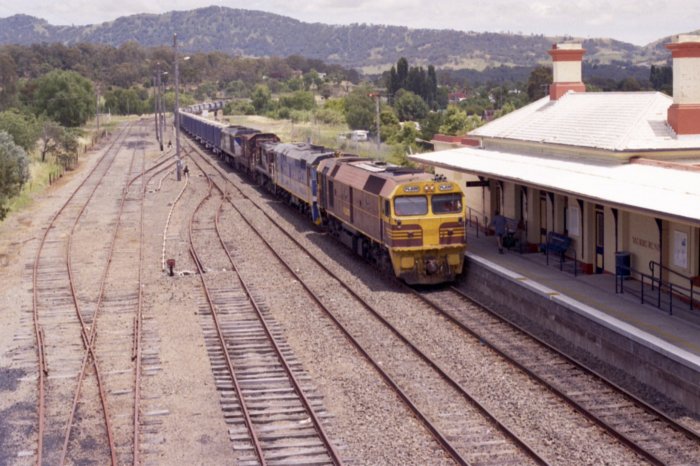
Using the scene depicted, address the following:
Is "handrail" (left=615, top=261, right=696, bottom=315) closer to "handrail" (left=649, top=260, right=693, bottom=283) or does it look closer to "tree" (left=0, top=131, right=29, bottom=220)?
"handrail" (left=649, top=260, right=693, bottom=283)

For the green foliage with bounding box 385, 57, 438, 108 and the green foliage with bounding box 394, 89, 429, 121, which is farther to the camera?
the green foliage with bounding box 385, 57, 438, 108

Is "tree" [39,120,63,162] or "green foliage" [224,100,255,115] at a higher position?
"green foliage" [224,100,255,115]

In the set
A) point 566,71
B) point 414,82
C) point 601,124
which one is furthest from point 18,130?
point 414,82

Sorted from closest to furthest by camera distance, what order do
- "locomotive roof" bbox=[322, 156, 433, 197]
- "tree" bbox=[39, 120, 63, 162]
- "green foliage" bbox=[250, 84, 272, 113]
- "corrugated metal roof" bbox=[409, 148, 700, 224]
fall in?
"corrugated metal roof" bbox=[409, 148, 700, 224]
"locomotive roof" bbox=[322, 156, 433, 197]
"tree" bbox=[39, 120, 63, 162]
"green foliage" bbox=[250, 84, 272, 113]

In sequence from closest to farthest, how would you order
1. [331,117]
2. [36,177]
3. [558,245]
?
[558,245], [36,177], [331,117]

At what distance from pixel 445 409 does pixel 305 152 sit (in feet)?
74.2

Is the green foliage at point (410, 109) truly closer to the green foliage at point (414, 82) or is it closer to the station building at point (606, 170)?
the green foliage at point (414, 82)

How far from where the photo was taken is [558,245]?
914 inches

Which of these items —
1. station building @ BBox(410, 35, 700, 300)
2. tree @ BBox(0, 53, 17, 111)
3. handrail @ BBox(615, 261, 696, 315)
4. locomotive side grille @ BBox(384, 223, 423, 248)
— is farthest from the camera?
tree @ BBox(0, 53, 17, 111)

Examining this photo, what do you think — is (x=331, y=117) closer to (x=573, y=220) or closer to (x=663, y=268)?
(x=573, y=220)

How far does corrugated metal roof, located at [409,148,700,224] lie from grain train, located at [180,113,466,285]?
1.59 meters

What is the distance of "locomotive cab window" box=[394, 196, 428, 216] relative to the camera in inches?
888

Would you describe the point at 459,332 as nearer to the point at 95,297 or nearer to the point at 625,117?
the point at 625,117

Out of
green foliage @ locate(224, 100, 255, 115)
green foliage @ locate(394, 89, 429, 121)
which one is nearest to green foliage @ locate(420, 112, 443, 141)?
green foliage @ locate(394, 89, 429, 121)
